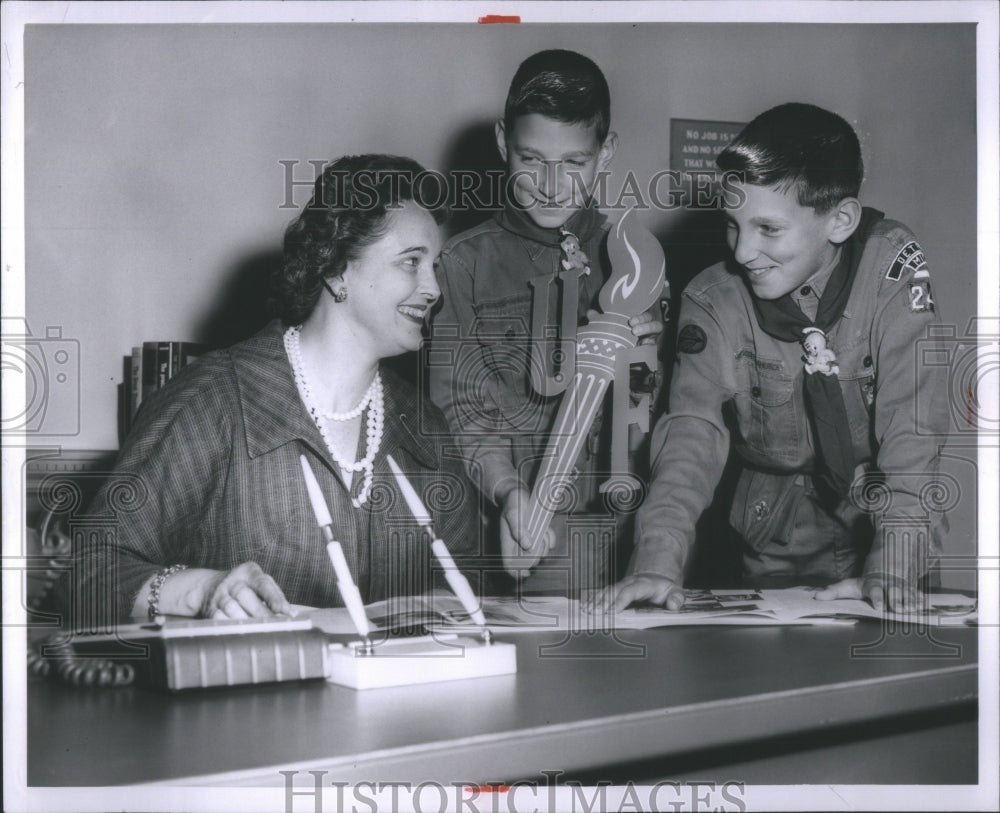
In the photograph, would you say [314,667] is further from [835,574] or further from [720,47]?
[720,47]

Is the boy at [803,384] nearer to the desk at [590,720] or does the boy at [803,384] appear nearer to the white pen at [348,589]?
the desk at [590,720]

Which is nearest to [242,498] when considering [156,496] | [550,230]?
[156,496]

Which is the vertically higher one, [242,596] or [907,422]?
[907,422]

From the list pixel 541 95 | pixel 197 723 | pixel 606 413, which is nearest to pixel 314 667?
pixel 197 723

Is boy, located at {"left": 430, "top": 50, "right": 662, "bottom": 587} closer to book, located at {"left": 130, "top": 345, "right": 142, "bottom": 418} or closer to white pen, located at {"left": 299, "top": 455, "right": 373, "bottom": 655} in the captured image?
white pen, located at {"left": 299, "top": 455, "right": 373, "bottom": 655}

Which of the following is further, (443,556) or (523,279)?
(523,279)

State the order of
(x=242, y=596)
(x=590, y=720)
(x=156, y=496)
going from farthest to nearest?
1. (x=156, y=496)
2. (x=242, y=596)
3. (x=590, y=720)

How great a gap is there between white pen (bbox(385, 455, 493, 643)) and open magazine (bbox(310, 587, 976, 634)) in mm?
18

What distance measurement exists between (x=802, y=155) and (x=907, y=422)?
18.1 inches

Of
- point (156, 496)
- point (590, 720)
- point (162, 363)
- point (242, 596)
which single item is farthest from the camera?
point (162, 363)

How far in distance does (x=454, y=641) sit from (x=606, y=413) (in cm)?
54

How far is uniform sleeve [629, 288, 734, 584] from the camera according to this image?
5.42ft

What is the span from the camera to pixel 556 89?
166 centimetres

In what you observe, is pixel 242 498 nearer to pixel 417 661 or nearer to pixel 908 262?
pixel 417 661
